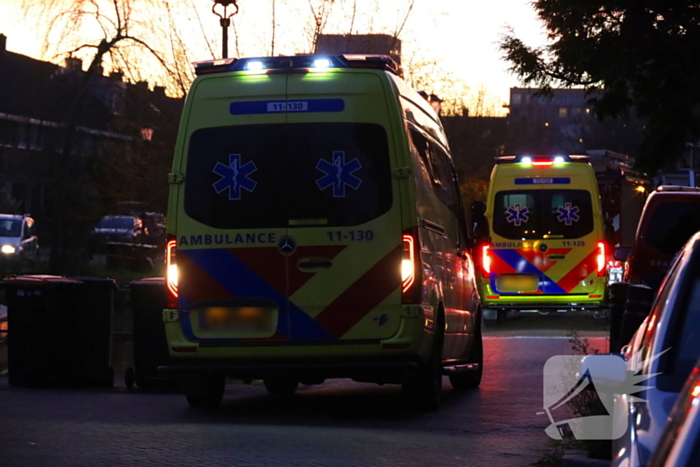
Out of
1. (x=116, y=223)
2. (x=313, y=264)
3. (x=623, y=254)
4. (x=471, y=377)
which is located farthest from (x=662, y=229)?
(x=116, y=223)

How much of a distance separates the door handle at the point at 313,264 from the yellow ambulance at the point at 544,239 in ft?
34.3

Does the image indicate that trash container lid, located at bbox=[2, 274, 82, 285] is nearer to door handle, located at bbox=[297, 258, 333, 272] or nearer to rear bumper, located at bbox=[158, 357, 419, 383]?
rear bumper, located at bbox=[158, 357, 419, 383]

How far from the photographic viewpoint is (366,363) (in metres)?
9.47

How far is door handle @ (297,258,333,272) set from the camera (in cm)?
950

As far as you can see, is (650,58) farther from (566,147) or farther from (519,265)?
(566,147)

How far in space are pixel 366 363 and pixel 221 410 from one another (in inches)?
69.1

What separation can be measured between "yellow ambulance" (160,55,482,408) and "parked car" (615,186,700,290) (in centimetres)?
422

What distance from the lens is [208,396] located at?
1080 centimetres

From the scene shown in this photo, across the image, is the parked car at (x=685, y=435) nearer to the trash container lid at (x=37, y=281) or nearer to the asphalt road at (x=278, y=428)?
the asphalt road at (x=278, y=428)

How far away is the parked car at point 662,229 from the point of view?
1330cm

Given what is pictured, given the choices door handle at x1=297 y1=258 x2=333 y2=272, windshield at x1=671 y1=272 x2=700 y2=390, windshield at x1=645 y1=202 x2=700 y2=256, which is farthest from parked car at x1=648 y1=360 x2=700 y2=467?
windshield at x1=645 y1=202 x2=700 y2=256

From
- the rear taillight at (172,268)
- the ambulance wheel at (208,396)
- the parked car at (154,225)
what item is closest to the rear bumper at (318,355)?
the rear taillight at (172,268)

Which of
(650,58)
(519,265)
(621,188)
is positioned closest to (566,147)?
(621,188)

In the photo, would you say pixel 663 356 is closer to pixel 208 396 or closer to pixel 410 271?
pixel 410 271
